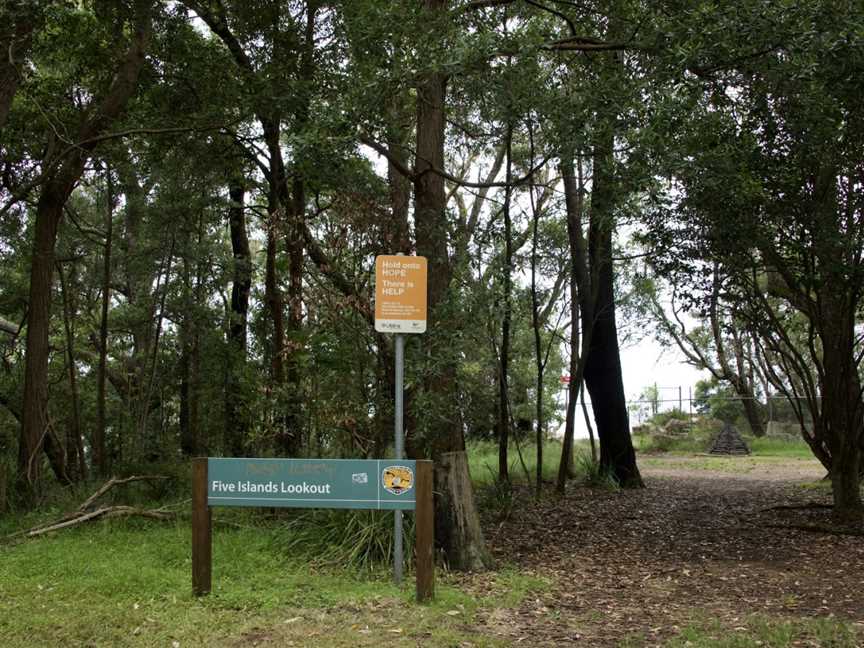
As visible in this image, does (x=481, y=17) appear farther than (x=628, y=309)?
No

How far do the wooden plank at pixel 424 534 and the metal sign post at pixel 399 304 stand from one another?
15.0 inches

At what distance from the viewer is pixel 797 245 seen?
8.73 meters

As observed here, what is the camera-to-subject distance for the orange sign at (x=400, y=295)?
629 cm

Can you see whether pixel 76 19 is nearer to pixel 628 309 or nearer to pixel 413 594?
pixel 413 594

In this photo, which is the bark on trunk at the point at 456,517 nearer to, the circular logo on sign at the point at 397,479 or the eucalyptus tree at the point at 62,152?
the circular logo on sign at the point at 397,479

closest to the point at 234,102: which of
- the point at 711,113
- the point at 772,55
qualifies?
the point at 711,113

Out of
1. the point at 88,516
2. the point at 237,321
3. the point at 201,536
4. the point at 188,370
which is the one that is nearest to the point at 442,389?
the point at 201,536

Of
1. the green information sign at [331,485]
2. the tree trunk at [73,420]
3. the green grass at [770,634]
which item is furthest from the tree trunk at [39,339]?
the green grass at [770,634]

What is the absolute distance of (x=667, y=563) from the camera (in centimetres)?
779

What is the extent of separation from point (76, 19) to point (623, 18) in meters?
6.82

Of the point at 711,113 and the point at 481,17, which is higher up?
the point at 481,17

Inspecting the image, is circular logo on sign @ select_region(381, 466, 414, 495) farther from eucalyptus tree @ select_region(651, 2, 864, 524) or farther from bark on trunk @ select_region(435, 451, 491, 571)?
eucalyptus tree @ select_region(651, 2, 864, 524)

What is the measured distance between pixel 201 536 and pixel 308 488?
880 mm

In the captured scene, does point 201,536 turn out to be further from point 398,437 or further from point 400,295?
point 400,295
